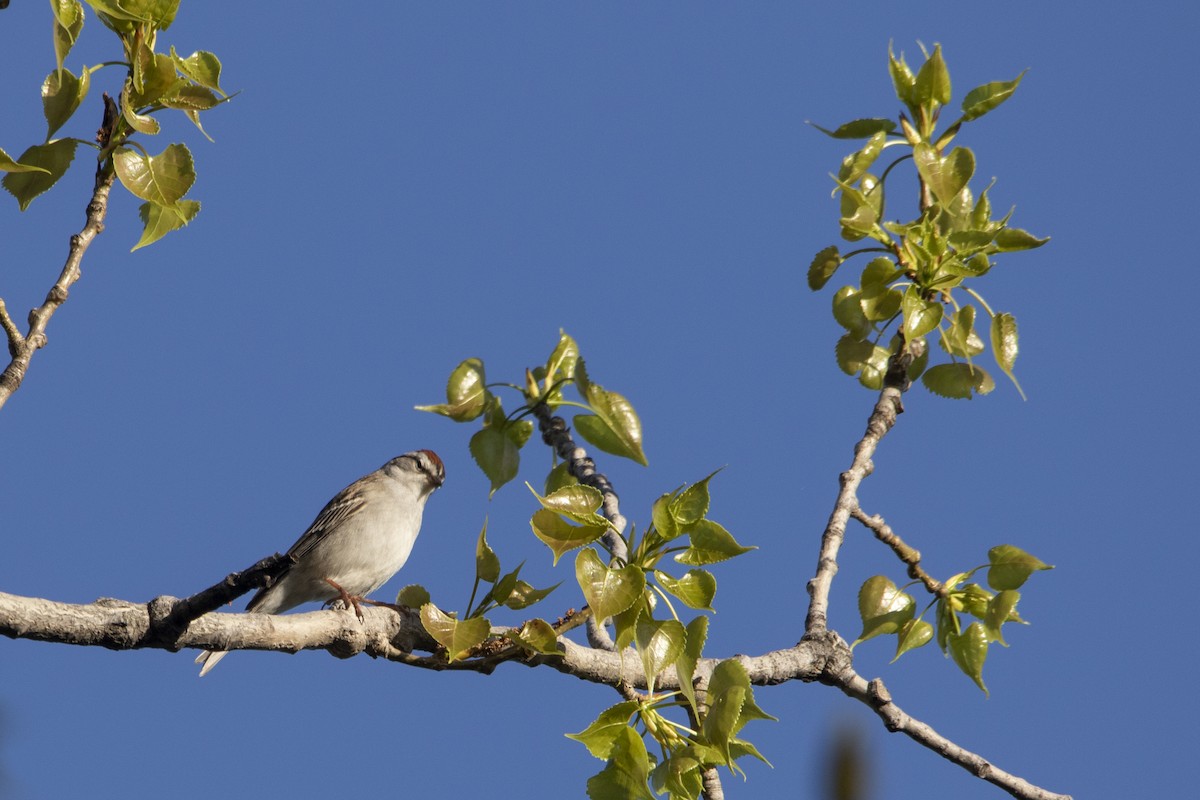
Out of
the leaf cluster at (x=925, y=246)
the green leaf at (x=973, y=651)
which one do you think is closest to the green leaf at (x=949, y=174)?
the leaf cluster at (x=925, y=246)

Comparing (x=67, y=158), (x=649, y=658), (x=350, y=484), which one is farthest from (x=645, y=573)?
(x=350, y=484)

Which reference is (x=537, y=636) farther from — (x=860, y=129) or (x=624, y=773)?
(x=860, y=129)

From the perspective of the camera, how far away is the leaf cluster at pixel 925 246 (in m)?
4.61

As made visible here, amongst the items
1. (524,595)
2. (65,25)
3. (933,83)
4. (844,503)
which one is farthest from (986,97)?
(65,25)

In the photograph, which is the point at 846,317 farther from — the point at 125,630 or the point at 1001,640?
the point at 125,630

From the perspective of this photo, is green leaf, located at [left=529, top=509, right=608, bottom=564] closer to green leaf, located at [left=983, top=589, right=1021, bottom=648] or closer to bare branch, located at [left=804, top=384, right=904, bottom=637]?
bare branch, located at [left=804, top=384, right=904, bottom=637]

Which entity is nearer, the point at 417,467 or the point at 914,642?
the point at 914,642

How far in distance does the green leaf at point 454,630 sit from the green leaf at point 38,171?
5.17 ft

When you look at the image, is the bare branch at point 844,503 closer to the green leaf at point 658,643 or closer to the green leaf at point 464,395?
the green leaf at point 658,643

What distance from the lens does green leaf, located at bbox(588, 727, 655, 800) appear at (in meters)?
3.32

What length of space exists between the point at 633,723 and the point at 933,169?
247cm

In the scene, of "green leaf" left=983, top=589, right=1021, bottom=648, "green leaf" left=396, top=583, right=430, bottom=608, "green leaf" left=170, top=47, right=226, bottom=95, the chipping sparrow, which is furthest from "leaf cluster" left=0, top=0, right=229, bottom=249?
the chipping sparrow

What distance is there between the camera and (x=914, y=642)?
14.0ft

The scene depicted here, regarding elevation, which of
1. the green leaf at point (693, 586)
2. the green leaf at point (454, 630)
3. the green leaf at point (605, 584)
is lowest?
the green leaf at point (454, 630)
